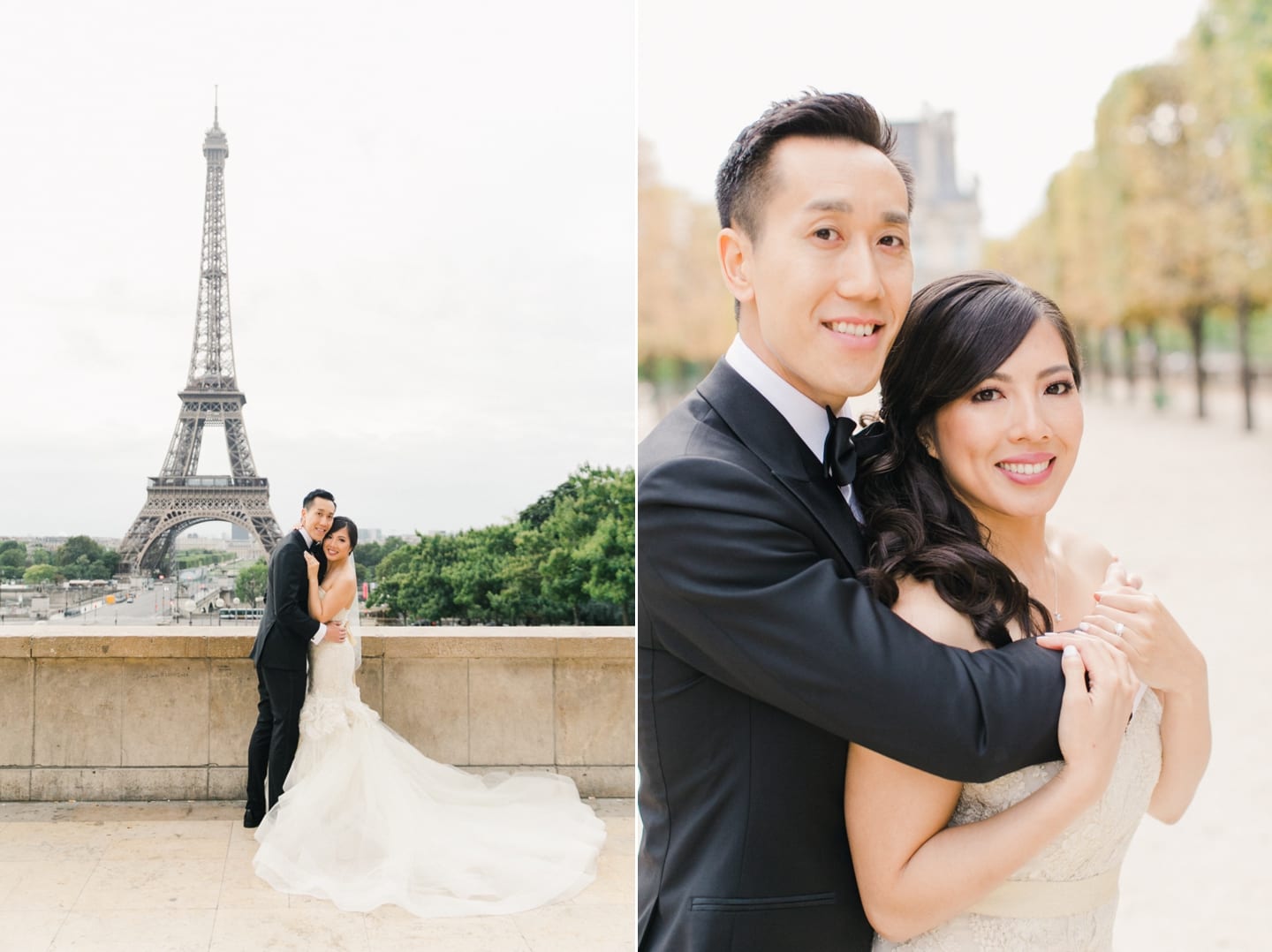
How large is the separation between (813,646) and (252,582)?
2674 millimetres

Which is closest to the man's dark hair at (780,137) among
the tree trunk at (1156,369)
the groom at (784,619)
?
the groom at (784,619)

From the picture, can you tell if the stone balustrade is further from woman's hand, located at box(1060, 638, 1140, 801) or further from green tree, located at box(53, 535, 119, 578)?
woman's hand, located at box(1060, 638, 1140, 801)

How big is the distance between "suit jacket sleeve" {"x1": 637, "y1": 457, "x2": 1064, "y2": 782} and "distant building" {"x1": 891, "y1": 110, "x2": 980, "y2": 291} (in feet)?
12.1

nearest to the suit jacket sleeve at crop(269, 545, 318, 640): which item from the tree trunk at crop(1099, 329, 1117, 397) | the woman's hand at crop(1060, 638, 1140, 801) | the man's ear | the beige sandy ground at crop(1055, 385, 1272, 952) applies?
the man's ear

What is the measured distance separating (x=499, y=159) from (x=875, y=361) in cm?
285

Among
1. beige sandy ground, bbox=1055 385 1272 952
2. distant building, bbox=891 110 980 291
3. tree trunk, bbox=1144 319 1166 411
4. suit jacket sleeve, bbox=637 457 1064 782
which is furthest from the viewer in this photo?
tree trunk, bbox=1144 319 1166 411

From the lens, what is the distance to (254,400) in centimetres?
333

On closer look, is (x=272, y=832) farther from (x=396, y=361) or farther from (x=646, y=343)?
(x=646, y=343)

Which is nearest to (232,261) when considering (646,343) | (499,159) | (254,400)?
(254,400)

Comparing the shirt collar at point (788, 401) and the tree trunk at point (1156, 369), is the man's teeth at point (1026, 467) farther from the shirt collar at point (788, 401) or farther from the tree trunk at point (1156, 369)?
the tree trunk at point (1156, 369)

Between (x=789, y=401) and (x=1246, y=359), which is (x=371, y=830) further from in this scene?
(x=1246, y=359)

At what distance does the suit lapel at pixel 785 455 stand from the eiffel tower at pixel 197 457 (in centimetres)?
250

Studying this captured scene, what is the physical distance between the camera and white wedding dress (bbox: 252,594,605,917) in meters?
3.04

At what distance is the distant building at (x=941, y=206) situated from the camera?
14.5 feet
